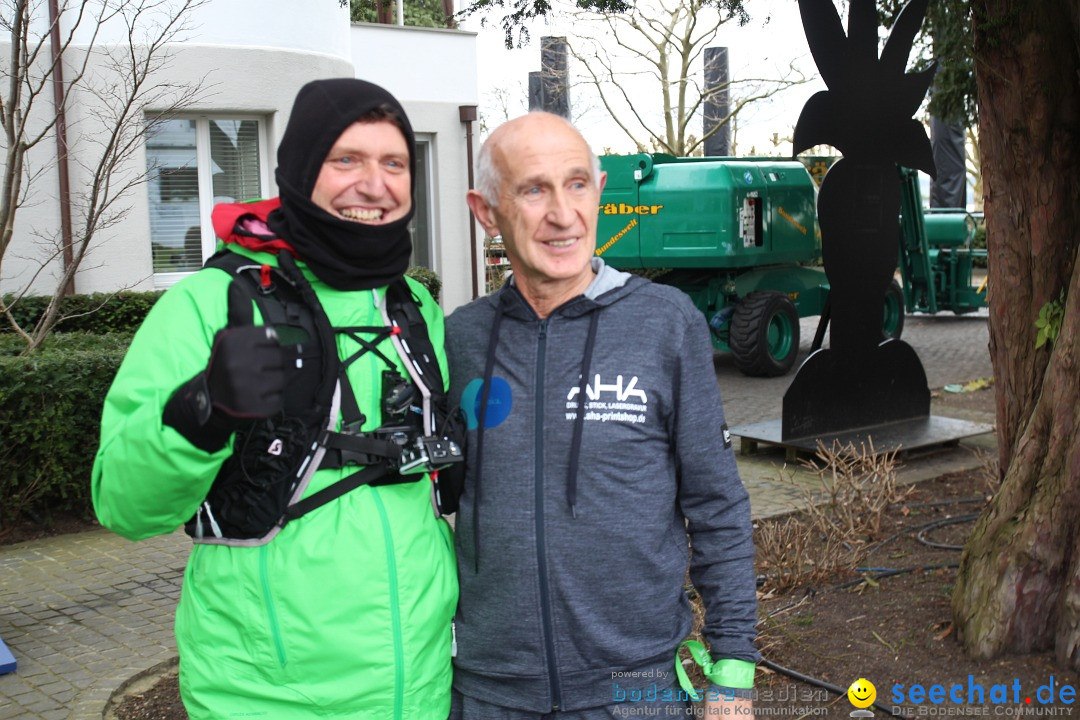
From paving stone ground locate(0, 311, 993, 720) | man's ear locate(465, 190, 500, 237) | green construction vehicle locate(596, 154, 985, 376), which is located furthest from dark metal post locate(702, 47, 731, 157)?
man's ear locate(465, 190, 500, 237)

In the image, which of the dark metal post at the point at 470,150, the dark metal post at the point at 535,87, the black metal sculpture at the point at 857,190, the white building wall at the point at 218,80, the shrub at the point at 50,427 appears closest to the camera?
the shrub at the point at 50,427

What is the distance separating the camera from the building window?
1221cm

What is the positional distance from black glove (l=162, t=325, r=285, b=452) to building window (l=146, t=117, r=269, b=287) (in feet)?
35.5

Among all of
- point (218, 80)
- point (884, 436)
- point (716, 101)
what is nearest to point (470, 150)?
point (218, 80)

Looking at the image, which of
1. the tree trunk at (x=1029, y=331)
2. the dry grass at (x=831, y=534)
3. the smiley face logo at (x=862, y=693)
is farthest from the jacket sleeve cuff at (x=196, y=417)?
the dry grass at (x=831, y=534)

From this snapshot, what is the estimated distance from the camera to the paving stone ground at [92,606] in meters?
4.65

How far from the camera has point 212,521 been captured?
6.70 feet

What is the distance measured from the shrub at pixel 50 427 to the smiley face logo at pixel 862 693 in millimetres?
4616

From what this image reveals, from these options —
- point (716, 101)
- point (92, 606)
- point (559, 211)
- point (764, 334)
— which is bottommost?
point (92, 606)

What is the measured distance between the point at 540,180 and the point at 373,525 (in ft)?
2.58

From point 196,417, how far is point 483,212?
0.90 metres

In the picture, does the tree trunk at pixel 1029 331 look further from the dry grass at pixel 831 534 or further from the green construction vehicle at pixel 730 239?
the green construction vehicle at pixel 730 239

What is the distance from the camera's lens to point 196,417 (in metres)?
1.80

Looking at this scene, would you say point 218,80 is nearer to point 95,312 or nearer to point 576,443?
point 95,312
